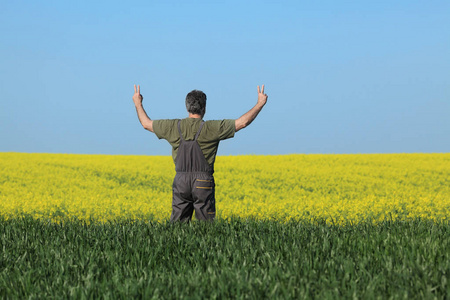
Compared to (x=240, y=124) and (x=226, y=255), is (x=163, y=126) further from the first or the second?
(x=226, y=255)

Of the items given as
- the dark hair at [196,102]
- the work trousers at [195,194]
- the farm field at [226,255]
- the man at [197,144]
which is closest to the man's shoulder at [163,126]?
the man at [197,144]

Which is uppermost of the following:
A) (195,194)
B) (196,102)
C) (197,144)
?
(196,102)

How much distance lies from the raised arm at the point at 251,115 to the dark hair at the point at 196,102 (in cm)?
66

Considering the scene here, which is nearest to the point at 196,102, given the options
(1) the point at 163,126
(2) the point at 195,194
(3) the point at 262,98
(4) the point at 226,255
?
(1) the point at 163,126

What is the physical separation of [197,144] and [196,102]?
2.24 ft

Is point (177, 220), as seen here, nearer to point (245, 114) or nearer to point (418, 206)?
point (245, 114)

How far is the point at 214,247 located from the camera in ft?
20.4

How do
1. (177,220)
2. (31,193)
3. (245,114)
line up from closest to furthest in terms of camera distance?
1. (245,114)
2. (177,220)
3. (31,193)

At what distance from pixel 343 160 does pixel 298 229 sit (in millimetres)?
18221

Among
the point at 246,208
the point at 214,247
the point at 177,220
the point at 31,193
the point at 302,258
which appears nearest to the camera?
the point at 302,258

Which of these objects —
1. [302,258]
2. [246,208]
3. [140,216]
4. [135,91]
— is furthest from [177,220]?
[246,208]

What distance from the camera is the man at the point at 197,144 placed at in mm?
7320

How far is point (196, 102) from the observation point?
7.51 m

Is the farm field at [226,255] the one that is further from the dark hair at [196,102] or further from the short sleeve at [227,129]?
the dark hair at [196,102]
